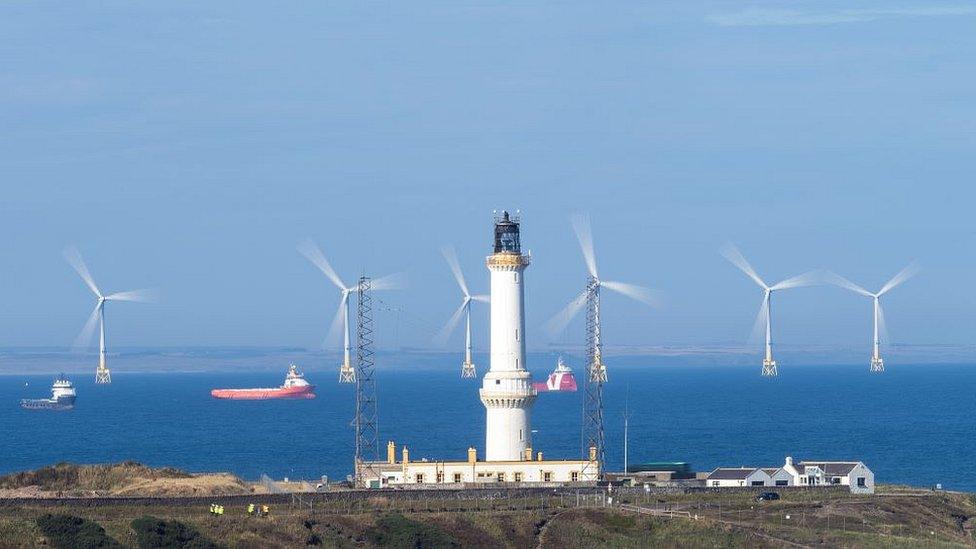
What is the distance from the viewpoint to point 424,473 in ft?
317

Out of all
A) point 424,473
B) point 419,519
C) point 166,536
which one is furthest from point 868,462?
point 166,536

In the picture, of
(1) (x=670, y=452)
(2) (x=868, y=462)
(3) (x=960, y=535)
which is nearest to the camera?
(3) (x=960, y=535)

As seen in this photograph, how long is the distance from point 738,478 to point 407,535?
27.2m

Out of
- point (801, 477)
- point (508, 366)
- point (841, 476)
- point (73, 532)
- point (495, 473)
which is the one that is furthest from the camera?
point (801, 477)

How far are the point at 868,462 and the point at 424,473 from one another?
233ft

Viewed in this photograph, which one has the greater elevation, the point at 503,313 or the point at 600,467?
the point at 503,313

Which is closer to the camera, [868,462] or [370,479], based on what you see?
[370,479]

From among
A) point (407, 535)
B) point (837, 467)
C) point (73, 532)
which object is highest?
point (837, 467)

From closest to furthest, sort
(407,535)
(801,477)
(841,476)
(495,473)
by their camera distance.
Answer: (407,535) → (495,473) → (841,476) → (801,477)

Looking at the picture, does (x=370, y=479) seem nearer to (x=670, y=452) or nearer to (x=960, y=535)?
(x=960, y=535)

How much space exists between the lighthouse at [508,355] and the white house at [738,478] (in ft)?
35.9

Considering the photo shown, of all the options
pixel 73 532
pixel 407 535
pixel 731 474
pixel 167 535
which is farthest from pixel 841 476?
pixel 73 532

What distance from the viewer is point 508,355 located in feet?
318

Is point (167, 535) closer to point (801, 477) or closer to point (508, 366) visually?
point (508, 366)
